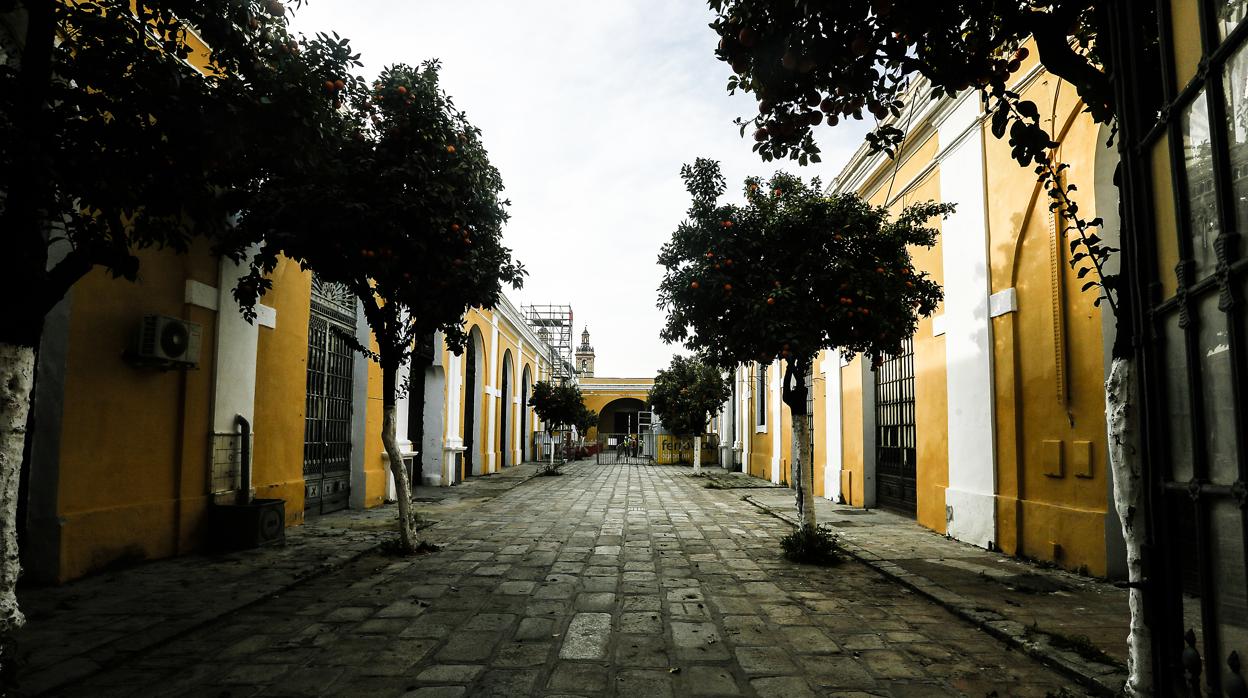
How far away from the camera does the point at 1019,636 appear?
13.5 ft

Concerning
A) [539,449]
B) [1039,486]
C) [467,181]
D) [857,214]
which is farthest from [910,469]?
[539,449]

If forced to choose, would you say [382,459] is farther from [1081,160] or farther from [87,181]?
[1081,160]

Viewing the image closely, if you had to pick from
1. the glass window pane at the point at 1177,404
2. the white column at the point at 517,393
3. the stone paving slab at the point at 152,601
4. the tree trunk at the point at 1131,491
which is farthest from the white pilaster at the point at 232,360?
the white column at the point at 517,393

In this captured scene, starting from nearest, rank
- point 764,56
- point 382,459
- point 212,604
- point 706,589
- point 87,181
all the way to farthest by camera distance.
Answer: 1. point 764,56
2. point 87,181
3. point 212,604
4. point 706,589
5. point 382,459

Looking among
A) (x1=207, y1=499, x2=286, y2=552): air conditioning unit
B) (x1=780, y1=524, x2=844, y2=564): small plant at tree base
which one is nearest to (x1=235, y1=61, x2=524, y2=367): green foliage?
(x1=207, y1=499, x2=286, y2=552): air conditioning unit

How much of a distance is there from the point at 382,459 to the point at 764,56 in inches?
409

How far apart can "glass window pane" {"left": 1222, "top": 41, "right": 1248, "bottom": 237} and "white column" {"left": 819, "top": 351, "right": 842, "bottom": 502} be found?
10521 mm

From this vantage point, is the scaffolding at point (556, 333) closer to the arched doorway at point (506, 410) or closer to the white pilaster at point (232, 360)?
the arched doorway at point (506, 410)

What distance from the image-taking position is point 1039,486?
6602mm

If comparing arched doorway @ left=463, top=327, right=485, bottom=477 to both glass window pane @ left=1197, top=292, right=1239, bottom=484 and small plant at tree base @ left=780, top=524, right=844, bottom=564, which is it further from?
glass window pane @ left=1197, top=292, right=1239, bottom=484

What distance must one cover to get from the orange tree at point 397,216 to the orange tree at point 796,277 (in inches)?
82.4

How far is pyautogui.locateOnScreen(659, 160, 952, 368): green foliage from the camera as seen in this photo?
6539 millimetres

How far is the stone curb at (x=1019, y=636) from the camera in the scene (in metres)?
3.38

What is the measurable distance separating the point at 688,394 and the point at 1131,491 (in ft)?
66.5
